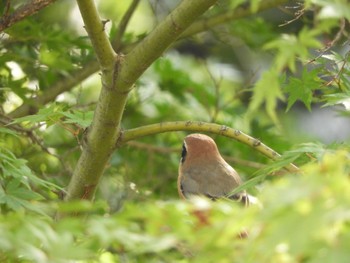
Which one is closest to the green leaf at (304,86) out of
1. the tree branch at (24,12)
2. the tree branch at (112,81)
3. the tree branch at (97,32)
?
the tree branch at (112,81)

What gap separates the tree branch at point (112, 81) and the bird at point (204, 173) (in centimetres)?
93

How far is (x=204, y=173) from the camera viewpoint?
4719 mm

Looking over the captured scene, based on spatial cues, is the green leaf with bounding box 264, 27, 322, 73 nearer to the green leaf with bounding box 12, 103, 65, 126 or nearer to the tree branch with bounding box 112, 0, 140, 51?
the green leaf with bounding box 12, 103, 65, 126

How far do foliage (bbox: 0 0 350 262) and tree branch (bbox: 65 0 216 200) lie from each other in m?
0.01

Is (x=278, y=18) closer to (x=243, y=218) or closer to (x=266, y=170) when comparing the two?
(x=266, y=170)

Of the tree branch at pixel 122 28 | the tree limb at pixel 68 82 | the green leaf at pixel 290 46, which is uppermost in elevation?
the green leaf at pixel 290 46

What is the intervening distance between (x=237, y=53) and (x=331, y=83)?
4.36 metres

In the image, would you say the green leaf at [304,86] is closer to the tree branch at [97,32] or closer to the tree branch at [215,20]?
the tree branch at [97,32]

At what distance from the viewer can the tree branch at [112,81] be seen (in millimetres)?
3186

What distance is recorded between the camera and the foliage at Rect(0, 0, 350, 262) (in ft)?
6.05

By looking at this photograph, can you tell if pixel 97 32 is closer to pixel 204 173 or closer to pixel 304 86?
pixel 304 86

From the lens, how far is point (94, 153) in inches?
137

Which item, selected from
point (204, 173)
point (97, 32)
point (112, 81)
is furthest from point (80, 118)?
point (204, 173)

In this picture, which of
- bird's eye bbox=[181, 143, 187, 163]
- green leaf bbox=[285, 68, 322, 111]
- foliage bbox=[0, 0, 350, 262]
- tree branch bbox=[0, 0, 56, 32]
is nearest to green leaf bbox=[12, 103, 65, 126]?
foliage bbox=[0, 0, 350, 262]
